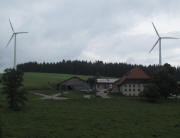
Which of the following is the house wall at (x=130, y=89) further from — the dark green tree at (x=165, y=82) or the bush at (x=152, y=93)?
the bush at (x=152, y=93)

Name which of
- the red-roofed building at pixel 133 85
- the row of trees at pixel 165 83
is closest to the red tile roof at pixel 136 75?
the red-roofed building at pixel 133 85

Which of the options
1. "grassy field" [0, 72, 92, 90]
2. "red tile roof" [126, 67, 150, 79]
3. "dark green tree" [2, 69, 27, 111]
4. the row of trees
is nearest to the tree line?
"grassy field" [0, 72, 92, 90]

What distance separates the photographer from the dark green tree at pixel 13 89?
31.9 metres

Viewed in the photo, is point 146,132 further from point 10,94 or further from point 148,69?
point 148,69

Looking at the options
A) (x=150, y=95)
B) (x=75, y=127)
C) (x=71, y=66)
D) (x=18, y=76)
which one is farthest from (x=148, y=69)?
(x=75, y=127)

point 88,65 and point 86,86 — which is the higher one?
point 88,65

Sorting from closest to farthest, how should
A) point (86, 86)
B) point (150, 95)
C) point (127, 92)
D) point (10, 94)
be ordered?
point (10, 94) < point (150, 95) < point (127, 92) < point (86, 86)

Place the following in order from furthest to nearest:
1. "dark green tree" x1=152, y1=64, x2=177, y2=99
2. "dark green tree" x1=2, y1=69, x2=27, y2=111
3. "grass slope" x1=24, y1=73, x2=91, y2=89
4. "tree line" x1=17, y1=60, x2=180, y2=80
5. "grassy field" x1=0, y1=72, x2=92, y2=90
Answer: "tree line" x1=17, y1=60, x2=180, y2=80 → "grass slope" x1=24, y1=73, x2=91, y2=89 → "grassy field" x1=0, y1=72, x2=92, y2=90 → "dark green tree" x1=152, y1=64, x2=177, y2=99 → "dark green tree" x1=2, y1=69, x2=27, y2=111

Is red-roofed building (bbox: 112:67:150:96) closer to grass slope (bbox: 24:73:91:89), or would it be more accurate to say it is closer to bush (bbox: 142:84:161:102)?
A: bush (bbox: 142:84:161:102)

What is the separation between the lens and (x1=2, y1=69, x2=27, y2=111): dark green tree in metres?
31.9

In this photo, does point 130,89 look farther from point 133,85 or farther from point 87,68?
point 87,68

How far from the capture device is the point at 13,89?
106 feet

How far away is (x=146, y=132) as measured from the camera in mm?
18141

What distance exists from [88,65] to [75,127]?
487ft
